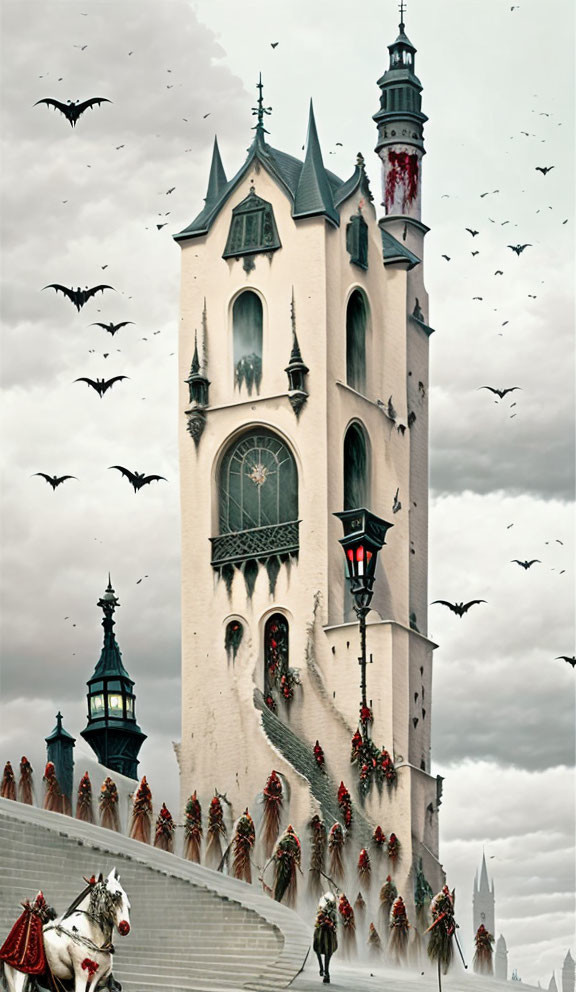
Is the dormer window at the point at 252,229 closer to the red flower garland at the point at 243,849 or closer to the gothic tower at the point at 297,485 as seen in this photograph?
the gothic tower at the point at 297,485

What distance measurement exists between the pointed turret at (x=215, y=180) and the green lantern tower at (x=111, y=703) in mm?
16884

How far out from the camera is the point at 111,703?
94375 millimetres

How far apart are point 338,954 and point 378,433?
24374 millimetres

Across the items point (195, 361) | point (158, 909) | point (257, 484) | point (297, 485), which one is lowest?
point (158, 909)

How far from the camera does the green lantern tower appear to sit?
93750mm

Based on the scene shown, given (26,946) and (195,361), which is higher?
(195,361)

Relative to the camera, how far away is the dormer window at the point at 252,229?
84.0 metres

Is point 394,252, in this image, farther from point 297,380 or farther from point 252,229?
point 297,380

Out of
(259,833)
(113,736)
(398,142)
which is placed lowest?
(259,833)

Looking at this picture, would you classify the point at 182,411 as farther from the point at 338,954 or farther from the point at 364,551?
the point at 338,954

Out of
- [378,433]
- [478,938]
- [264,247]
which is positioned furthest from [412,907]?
[264,247]

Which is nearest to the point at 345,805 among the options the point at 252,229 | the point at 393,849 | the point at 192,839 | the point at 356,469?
the point at 393,849

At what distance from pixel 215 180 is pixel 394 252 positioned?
693 cm

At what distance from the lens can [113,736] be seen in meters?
93.9
